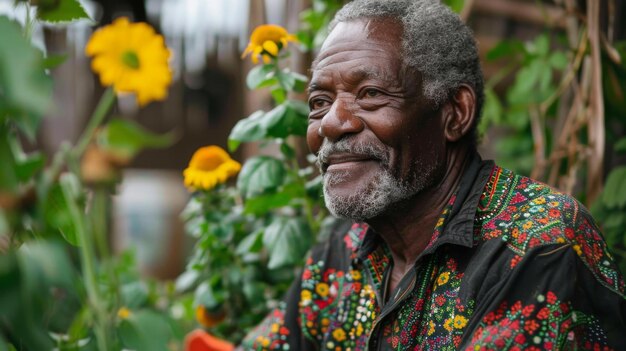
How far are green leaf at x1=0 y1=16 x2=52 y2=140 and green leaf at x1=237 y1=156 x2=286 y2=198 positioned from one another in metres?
1.33

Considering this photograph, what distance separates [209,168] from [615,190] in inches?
51.6

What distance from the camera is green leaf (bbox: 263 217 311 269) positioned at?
2178mm

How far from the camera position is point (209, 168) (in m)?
2.26

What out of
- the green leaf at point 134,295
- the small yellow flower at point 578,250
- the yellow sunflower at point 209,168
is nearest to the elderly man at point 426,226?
the small yellow flower at point 578,250

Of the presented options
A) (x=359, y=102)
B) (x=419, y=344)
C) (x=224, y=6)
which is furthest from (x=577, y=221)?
(x=224, y=6)

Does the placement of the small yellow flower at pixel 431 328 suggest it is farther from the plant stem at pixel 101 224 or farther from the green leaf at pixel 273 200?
the plant stem at pixel 101 224

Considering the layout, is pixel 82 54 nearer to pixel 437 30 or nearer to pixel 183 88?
pixel 183 88

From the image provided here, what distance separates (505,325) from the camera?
1478mm

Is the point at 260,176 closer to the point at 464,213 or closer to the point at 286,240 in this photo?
the point at 286,240

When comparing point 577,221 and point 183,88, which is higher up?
point 577,221

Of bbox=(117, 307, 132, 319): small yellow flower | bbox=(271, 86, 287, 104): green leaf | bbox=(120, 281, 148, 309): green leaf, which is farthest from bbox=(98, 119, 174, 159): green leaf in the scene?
bbox=(120, 281, 148, 309): green leaf

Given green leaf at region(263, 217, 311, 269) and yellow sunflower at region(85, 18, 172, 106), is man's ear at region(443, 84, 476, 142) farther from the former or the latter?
yellow sunflower at region(85, 18, 172, 106)

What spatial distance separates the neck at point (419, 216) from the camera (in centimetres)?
187

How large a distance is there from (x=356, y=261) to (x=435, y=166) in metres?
0.39
